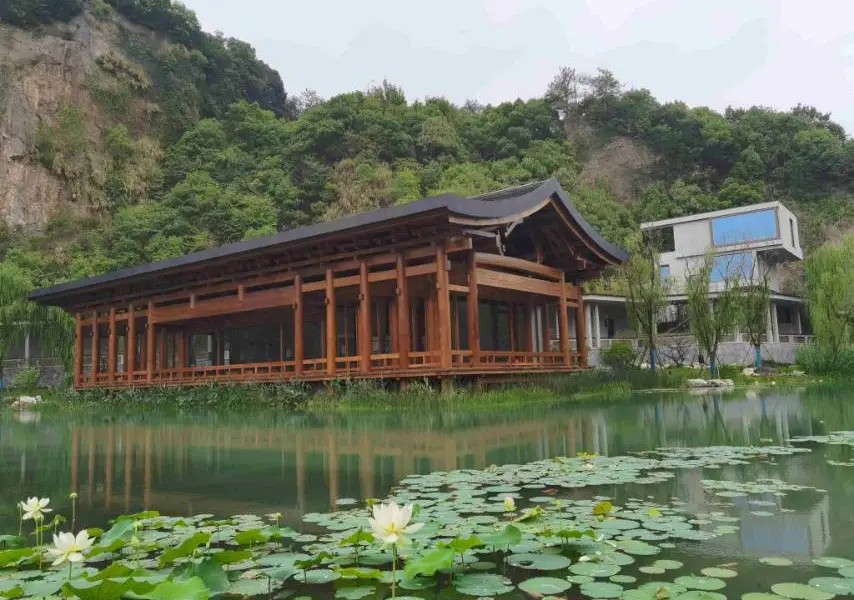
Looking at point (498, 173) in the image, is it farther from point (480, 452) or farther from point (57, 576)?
point (57, 576)

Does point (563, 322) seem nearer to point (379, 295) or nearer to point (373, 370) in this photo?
point (379, 295)

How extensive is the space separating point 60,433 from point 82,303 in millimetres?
11755

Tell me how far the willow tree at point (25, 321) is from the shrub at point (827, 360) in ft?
82.8

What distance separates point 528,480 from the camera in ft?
14.9

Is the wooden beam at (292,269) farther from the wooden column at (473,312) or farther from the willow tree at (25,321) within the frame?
the willow tree at (25,321)

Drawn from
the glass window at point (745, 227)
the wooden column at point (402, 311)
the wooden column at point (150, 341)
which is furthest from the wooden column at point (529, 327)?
the glass window at point (745, 227)

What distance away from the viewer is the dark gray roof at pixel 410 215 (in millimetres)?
12000

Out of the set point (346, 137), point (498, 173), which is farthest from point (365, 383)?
point (346, 137)

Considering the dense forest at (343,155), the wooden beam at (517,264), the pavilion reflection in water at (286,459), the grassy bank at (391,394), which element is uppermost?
the dense forest at (343,155)

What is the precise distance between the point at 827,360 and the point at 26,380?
26.4 meters

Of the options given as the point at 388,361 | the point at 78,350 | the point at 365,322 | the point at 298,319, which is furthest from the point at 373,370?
the point at 78,350

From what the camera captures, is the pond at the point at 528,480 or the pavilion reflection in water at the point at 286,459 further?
the pavilion reflection in water at the point at 286,459

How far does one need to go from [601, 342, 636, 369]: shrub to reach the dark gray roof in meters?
4.83

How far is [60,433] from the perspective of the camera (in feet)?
33.7
